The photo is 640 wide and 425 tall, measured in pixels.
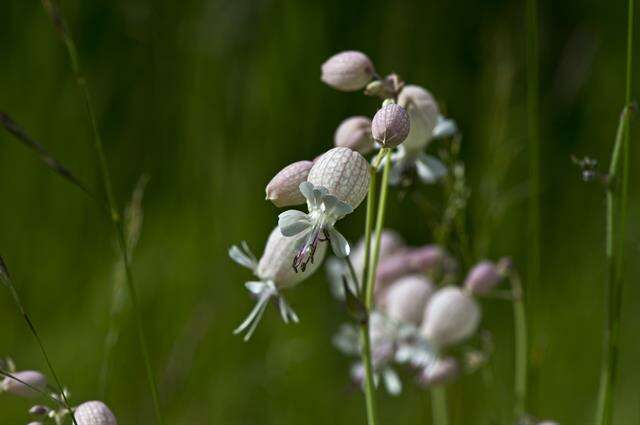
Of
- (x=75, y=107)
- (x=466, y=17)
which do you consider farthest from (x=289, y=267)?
(x=466, y=17)

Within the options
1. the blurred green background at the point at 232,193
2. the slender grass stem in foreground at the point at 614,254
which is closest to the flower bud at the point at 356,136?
the slender grass stem in foreground at the point at 614,254

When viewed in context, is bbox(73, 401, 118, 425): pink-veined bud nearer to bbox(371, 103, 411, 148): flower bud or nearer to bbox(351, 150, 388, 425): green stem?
bbox(351, 150, 388, 425): green stem

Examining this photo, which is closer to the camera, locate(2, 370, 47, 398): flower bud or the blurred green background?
locate(2, 370, 47, 398): flower bud

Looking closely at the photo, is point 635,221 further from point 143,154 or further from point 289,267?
point 289,267

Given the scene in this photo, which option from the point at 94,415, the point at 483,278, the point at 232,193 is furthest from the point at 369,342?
the point at 232,193

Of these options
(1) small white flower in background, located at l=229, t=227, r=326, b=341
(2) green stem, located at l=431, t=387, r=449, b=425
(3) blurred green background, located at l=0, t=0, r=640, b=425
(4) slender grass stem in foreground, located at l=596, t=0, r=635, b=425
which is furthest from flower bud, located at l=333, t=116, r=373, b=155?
(3) blurred green background, located at l=0, t=0, r=640, b=425

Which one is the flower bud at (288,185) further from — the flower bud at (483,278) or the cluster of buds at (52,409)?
the flower bud at (483,278)
